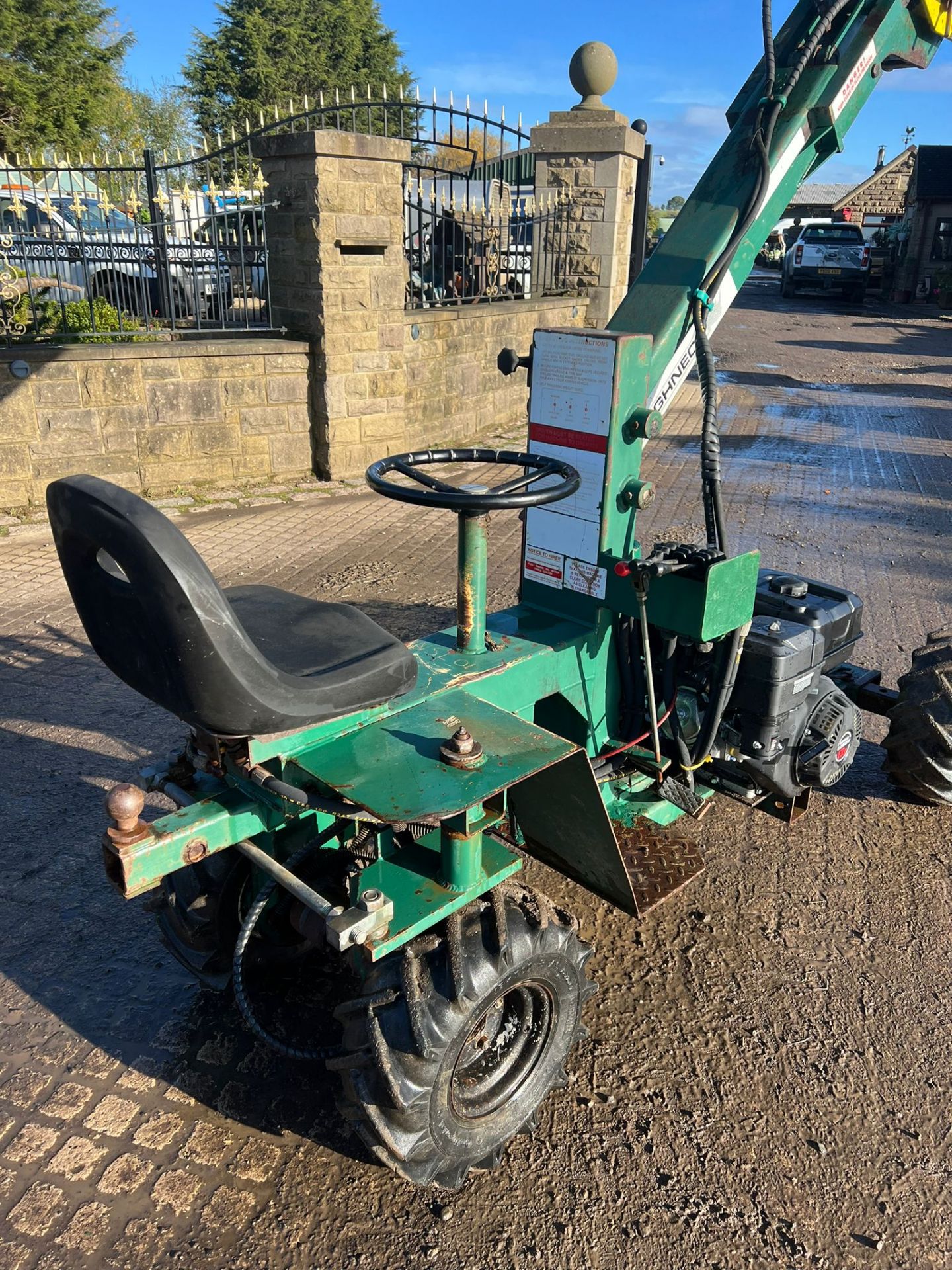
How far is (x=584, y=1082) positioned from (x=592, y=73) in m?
10.4

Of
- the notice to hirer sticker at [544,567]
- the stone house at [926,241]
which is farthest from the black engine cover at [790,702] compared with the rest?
the stone house at [926,241]

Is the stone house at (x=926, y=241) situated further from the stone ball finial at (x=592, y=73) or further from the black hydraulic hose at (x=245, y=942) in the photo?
the black hydraulic hose at (x=245, y=942)

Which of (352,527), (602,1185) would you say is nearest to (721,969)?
(602,1185)

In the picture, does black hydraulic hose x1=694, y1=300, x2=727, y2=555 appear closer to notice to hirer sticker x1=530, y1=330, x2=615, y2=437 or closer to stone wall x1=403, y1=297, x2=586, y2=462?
notice to hirer sticker x1=530, y1=330, x2=615, y2=437

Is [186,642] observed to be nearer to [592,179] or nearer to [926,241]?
[592,179]

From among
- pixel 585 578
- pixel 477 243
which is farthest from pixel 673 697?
pixel 477 243

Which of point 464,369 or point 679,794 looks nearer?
point 679,794

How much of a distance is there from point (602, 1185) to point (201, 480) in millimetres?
6553

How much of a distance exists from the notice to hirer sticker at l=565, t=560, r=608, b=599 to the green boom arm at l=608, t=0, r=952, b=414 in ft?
1.71

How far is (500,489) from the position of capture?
241 cm

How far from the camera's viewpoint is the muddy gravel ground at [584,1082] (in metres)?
2.15

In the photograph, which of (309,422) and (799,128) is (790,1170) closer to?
(799,128)

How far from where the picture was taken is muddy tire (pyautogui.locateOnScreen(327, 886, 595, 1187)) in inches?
80.0

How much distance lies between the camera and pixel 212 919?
2.56m
